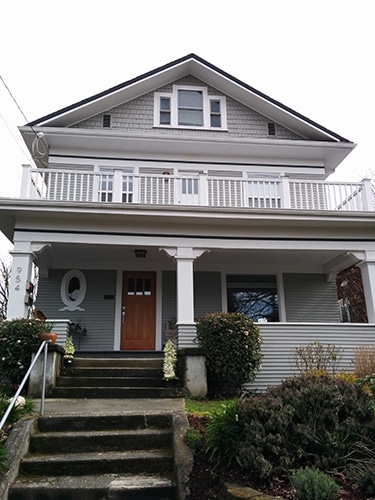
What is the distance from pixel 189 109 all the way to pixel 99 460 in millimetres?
10975

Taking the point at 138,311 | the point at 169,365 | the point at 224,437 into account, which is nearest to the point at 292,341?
the point at 169,365

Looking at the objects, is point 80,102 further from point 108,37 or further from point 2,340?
point 2,340

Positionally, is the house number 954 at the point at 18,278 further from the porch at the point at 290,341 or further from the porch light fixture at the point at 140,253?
the porch light fixture at the point at 140,253

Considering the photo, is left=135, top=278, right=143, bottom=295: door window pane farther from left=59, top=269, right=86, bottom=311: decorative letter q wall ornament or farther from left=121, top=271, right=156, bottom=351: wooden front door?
left=59, top=269, right=86, bottom=311: decorative letter q wall ornament

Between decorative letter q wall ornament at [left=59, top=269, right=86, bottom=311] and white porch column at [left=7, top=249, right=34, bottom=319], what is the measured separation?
240 centimetres

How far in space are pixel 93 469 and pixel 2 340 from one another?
12.6 ft

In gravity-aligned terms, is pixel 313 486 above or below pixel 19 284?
below

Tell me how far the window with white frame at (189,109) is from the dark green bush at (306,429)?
10055 mm

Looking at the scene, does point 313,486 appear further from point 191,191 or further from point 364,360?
point 191,191

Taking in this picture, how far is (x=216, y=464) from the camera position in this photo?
4.43 meters

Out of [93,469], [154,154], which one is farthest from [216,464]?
[154,154]

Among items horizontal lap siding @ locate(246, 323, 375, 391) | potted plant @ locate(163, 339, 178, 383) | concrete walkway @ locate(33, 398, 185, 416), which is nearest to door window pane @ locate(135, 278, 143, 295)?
potted plant @ locate(163, 339, 178, 383)

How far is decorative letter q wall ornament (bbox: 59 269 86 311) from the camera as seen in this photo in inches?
460

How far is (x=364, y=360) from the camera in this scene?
8359 mm
